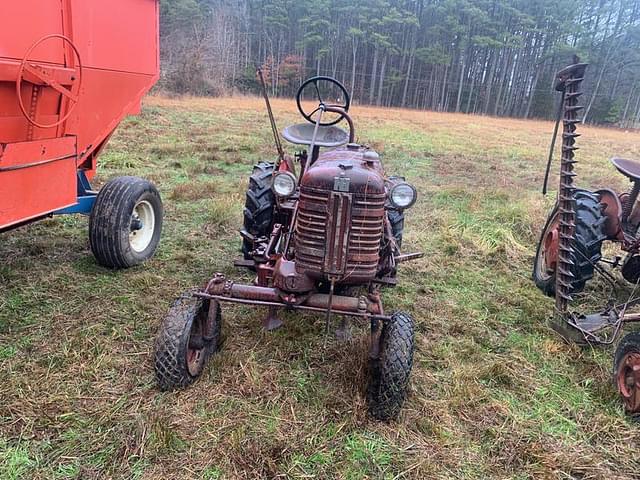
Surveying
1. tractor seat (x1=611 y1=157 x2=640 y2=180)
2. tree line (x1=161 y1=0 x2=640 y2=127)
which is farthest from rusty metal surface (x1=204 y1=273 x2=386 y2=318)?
tree line (x1=161 y1=0 x2=640 y2=127)

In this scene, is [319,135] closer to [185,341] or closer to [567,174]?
[567,174]

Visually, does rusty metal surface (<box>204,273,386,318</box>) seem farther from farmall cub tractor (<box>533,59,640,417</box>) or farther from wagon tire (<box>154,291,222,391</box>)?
farmall cub tractor (<box>533,59,640,417</box>)

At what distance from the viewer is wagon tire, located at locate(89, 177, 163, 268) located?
12.5ft

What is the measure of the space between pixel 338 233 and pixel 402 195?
1.91ft

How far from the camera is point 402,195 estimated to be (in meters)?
2.94

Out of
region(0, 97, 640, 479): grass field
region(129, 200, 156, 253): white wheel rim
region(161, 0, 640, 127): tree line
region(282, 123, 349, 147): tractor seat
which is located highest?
region(161, 0, 640, 127): tree line

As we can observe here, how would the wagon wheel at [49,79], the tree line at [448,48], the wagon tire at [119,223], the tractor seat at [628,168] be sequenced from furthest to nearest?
1. the tree line at [448,48]
2. the wagon tire at [119,223]
3. the tractor seat at [628,168]
4. the wagon wheel at [49,79]

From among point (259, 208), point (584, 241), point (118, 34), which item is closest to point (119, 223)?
point (259, 208)

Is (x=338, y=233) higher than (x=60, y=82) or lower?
lower

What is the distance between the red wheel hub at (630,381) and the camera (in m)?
2.55

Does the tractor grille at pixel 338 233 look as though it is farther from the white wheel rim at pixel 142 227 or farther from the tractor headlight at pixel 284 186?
the white wheel rim at pixel 142 227

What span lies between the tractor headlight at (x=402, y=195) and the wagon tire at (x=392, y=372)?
74 centimetres

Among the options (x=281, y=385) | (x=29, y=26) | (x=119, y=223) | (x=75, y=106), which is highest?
(x=29, y=26)

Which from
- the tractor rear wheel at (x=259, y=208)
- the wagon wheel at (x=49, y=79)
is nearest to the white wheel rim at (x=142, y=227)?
the tractor rear wheel at (x=259, y=208)
